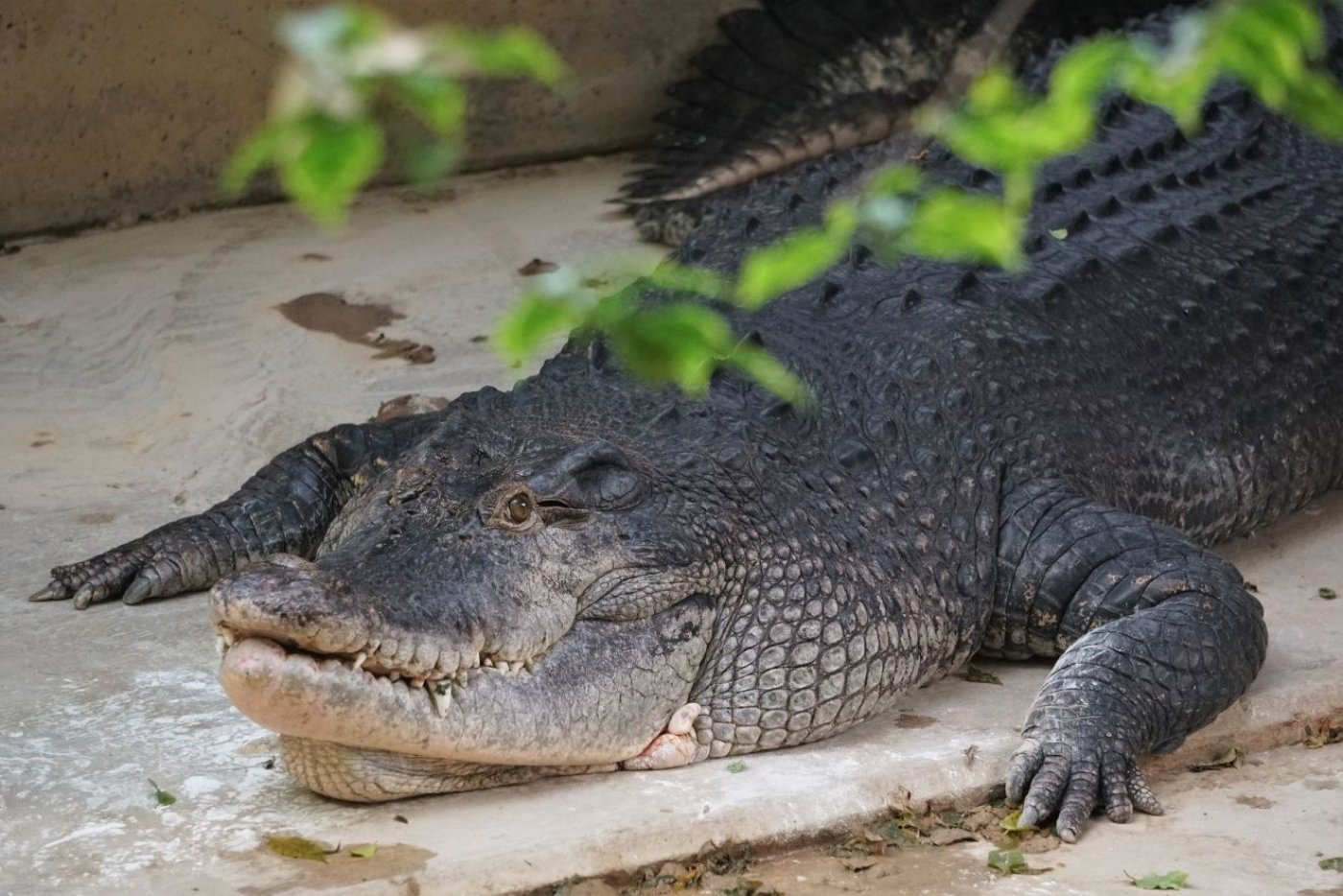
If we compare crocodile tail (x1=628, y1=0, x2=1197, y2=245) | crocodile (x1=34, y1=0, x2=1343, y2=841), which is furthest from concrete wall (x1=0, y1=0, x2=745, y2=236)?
crocodile (x1=34, y1=0, x2=1343, y2=841)

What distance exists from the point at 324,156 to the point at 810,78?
7279 mm

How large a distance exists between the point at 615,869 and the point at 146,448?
3.10m

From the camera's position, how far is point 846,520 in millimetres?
4664

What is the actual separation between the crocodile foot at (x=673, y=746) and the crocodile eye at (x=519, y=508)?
58 centimetres

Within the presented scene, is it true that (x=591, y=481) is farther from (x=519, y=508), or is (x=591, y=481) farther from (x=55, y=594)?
(x=55, y=594)

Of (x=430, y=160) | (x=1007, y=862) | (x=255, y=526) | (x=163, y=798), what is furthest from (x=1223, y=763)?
(x=430, y=160)

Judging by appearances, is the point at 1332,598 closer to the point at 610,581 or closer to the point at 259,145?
the point at 610,581

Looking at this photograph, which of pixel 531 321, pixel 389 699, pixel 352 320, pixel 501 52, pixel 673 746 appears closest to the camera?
pixel 501 52

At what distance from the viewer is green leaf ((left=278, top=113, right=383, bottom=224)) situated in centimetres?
142

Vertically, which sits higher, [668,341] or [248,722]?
[668,341]

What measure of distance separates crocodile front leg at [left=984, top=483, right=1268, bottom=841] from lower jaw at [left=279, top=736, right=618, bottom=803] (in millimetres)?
1163

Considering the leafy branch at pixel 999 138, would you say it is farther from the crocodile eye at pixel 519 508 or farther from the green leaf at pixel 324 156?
the crocodile eye at pixel 519 508

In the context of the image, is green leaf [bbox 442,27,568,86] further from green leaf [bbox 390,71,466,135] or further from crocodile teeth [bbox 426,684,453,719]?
crocodile teeth [bbox 426,684,453,719]

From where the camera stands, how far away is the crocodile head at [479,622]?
3625mm
